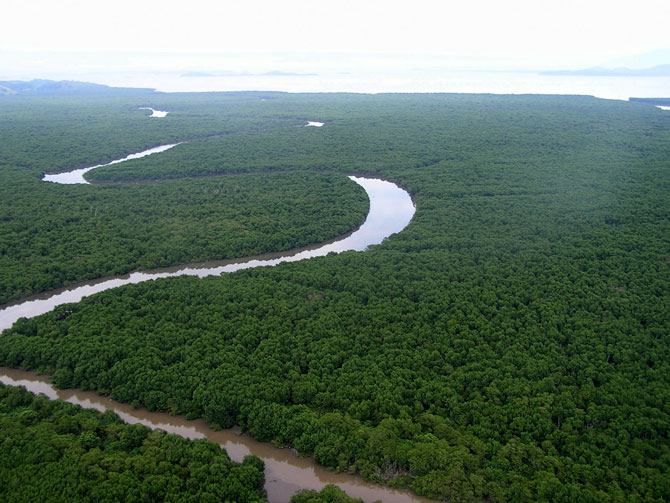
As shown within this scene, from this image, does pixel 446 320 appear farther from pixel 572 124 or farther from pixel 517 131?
pixel 572 124

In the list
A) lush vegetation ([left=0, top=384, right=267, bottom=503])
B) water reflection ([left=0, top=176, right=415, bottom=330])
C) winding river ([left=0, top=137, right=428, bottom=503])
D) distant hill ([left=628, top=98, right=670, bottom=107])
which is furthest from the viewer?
distant hill ([left=628, top=98, right=670, bottom=107])

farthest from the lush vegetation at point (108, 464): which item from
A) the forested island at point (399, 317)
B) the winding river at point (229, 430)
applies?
the forested island at point (399, 317)

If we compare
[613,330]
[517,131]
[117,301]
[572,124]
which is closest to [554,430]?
[613,330]

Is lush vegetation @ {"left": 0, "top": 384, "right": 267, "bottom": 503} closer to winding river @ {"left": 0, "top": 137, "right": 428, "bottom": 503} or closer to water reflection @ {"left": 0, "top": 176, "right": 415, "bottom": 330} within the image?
winding river @ {"left": 0, "top": 137, "right": 428, "bottom": 503}

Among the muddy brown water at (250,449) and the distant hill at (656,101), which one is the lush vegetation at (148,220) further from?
the distant hill at (656,101)

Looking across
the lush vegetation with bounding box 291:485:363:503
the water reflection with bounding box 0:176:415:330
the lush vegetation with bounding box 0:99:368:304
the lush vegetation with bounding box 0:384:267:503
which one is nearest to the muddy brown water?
the lush vegetation with bounding box 0:384:267:503

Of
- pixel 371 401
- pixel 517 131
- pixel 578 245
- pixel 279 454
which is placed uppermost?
pixel 517 131

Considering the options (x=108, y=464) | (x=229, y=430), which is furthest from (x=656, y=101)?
(x=108, y=464)
